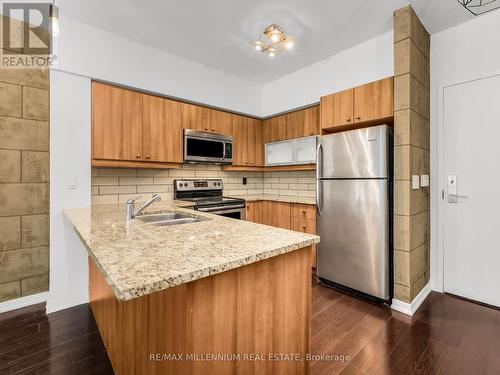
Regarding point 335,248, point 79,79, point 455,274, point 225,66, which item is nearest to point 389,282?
point 335,248

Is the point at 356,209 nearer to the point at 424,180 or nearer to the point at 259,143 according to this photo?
the point at 424,180

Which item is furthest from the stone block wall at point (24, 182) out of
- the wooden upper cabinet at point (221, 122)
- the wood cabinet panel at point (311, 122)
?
the wood cabinet panel at point (311, 122)

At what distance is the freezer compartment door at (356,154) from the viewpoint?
2344 mm

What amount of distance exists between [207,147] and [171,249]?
2.51 metres

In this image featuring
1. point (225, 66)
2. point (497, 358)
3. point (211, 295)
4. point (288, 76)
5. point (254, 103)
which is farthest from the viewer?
point (254, 103)

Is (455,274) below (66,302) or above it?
above

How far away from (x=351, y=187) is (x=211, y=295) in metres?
2.10

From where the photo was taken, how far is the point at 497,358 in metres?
1.66

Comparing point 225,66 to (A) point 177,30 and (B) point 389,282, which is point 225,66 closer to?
(A) point 177,30

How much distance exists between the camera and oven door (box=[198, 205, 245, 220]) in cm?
305

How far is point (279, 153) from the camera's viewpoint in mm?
3885

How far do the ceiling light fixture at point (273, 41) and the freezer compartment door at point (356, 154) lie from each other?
108 centimetres

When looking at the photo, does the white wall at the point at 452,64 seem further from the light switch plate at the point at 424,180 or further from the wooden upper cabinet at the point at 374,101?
the wooden upper cabinet at the point at 374,101

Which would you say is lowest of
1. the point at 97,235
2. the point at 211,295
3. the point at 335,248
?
the point at 335,248
